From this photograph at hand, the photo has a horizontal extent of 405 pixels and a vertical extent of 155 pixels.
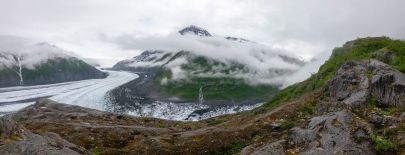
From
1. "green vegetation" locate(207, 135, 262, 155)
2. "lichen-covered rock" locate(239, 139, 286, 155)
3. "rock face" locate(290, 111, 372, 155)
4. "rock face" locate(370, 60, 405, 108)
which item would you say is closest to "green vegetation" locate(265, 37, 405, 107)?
"rock face" locate(370, 60, 405, 108)

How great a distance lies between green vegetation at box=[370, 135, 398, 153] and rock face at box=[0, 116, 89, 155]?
1812 centimetres

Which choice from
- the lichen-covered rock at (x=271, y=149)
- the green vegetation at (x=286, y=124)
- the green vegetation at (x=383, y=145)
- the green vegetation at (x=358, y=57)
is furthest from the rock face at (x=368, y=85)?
the lichen-covered rock at (x=271, y=149)

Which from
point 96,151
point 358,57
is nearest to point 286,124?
point 96,151

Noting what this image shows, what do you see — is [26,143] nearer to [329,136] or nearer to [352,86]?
[329,136]

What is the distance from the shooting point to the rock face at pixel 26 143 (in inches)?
1038

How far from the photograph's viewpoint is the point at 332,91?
44.9 metres

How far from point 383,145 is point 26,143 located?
20.8 m

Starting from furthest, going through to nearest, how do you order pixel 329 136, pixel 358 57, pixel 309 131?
pixel 358 57, pixel 309 131, pixel 329 136

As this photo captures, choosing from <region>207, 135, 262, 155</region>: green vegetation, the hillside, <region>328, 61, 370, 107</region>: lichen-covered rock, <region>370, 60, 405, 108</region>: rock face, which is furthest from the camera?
<region>328, 61, 370, 107</region>: lichen-covered rock

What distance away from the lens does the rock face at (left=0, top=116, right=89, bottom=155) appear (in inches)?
1038

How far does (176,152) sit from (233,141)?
451 centimetres

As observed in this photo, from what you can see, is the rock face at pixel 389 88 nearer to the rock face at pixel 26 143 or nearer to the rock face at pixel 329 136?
the rock face at pixel 329 136

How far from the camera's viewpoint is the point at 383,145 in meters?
27.7

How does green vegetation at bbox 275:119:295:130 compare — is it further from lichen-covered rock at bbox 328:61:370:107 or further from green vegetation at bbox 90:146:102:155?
green vegetation at bbox 90:146:102:155
